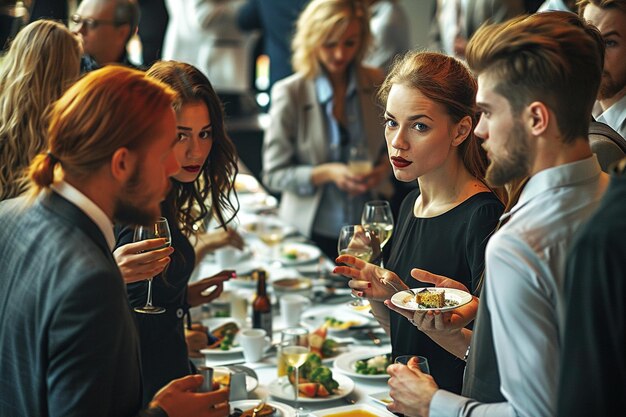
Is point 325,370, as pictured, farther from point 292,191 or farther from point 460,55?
point 460,55

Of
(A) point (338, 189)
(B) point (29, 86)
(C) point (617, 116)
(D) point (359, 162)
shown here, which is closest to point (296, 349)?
(B) point (29, 86)

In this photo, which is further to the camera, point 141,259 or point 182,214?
point 182,214

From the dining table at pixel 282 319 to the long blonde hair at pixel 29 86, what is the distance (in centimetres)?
85

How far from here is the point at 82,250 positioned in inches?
66.8

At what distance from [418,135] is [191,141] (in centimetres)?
71

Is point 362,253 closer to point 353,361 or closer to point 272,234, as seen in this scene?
point 353,361

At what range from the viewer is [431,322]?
2.15 m

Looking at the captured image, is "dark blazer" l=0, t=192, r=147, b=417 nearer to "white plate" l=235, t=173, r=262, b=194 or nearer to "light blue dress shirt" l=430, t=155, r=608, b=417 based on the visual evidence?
"light blue dress shirt" l=430, t=155, r=608, b=417

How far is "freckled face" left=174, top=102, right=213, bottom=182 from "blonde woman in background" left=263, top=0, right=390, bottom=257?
1.94 m

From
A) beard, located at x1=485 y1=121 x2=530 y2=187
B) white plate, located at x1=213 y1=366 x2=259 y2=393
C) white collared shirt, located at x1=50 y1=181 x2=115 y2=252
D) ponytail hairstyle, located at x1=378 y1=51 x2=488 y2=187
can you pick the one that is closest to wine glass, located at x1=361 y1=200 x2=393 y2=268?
ponytail hairstyle, located at x1=378 y1=51 x2=488 y2=187

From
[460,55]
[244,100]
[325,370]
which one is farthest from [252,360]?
[244,100]

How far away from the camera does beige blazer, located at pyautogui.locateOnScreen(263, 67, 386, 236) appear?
15.4ft

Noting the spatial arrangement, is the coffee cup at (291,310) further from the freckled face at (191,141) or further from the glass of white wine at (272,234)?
the glass of white wine at (272,234)

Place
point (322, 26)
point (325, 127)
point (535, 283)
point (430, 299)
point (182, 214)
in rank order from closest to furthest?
point (535, 283) → point (430, 299) → point (182, 214) → point (322, 26) → point (325, 127)
